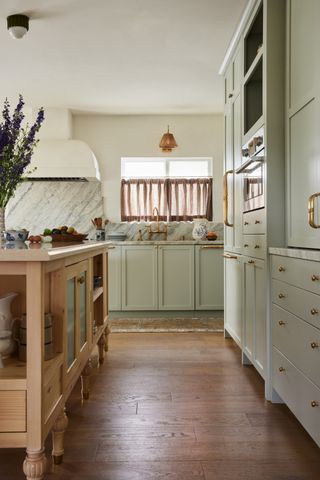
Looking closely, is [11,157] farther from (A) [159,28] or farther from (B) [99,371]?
(A) [159,28]

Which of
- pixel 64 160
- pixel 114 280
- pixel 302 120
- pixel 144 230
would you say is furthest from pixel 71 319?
pixel 144 230

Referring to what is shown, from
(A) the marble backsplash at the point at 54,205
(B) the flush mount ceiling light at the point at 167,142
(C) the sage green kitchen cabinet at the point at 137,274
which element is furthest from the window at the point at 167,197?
(C) the sage green kitchen cabinet at the point at 137,274

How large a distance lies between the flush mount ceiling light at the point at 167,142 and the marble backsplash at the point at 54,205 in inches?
41.3

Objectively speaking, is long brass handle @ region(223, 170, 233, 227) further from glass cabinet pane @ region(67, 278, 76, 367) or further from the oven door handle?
glass cabinet pane @ region(67, 278, 76, 367)

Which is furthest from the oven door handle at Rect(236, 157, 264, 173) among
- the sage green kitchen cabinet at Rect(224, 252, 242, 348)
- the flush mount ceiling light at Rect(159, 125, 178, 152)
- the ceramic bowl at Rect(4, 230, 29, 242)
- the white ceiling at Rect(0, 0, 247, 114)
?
the flush mount ceiling light at Rect(159, 125, 178, 152)

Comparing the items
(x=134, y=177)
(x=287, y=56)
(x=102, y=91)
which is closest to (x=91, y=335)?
(x=287, y=56)

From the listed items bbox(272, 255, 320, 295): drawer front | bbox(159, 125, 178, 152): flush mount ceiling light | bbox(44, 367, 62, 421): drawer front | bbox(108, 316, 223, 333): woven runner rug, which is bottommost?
bbox(108, 316, 223, 333): woven runner rug

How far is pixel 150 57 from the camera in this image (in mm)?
3863

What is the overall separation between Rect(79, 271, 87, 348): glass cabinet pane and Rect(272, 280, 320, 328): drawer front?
Answer: 40.8 inches

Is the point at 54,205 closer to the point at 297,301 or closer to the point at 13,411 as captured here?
the point at 297,301

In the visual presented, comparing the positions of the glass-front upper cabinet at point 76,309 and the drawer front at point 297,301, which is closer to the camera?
the drawer front at point 297,301

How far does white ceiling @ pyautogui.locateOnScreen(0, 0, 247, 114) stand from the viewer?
308 cm

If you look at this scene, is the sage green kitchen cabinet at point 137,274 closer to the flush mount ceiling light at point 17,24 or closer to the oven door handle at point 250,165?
the oven door handle at point 250,165

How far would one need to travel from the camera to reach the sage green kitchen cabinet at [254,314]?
2619 mm
